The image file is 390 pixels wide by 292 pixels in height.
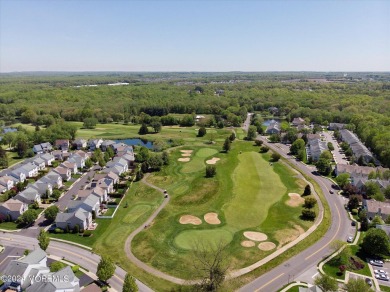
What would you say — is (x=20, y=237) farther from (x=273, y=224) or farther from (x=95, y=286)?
A: (x=273, y=224)

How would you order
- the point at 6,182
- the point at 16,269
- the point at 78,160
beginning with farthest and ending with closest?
1. the point at 78,160
2. the point at 6,182
3. the point at 16,269

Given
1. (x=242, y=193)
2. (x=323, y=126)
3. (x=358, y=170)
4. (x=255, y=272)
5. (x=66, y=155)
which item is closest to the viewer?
(x=255, y=272)

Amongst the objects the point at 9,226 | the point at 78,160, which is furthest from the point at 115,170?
the point at 9,226

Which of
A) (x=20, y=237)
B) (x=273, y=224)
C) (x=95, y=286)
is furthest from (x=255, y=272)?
(x=20, y=237)

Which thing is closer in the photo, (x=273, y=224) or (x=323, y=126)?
(x=273, y=224)

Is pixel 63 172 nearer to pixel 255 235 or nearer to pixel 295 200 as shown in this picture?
pixel 255 235

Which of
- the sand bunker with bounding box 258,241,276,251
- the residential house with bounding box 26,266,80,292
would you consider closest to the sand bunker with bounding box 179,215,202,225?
the sand bunker with bounding box 258,241,276,251

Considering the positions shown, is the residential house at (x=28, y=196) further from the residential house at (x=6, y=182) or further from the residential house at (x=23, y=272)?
the residential house at (x=23, y=272)
